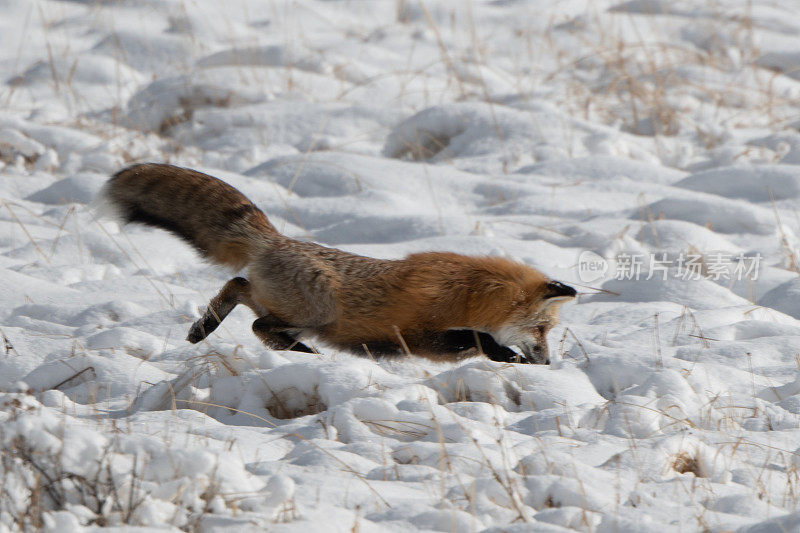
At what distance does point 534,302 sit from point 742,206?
3159 millimetres

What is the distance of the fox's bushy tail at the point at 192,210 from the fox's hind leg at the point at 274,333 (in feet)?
1.22

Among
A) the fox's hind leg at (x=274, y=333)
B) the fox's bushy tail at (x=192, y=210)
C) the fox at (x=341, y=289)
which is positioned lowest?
the fox's hind leg at (x=274, y=333)

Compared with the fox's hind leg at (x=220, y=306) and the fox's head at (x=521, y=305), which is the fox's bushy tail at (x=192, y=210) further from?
the fox's head at (x=521, y=305)

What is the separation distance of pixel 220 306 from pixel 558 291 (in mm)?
1796

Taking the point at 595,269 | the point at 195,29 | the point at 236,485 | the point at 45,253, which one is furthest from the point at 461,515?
the point at 195,29

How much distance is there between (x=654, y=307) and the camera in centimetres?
564

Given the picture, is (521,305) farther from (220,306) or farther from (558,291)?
(220,306)

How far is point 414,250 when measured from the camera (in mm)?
6445

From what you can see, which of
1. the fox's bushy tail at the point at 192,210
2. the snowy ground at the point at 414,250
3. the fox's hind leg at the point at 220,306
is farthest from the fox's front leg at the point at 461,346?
the fox's bushy tail at the point at 192,210

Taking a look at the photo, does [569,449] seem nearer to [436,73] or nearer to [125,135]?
[125,135]

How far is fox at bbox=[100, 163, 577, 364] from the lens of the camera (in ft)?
14.9

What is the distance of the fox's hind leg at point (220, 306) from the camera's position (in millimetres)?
4781

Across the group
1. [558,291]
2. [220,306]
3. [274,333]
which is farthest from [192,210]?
[558,291]

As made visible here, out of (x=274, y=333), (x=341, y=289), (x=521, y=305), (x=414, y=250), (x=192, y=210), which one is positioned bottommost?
(x=414, y=250)
